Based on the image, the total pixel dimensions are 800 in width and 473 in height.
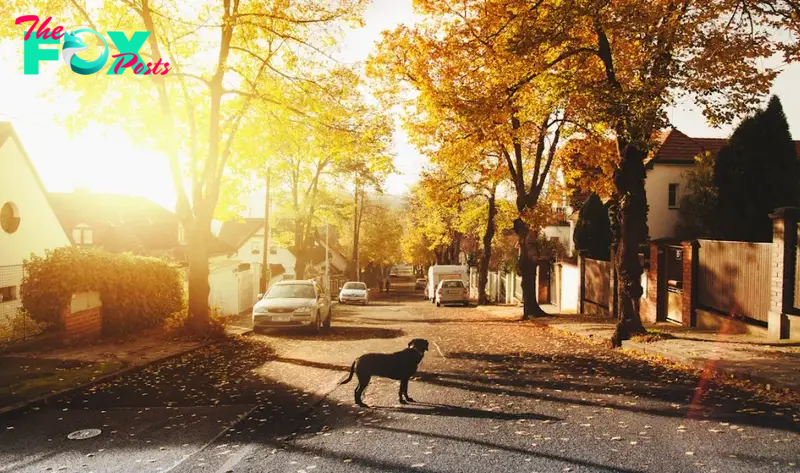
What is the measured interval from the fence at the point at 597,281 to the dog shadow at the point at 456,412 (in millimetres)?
17541

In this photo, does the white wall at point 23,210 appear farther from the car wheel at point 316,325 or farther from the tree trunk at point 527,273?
the tree trunk at point 527,273

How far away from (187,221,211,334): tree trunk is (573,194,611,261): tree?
72.6 ft

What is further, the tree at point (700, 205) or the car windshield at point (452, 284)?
the car windshield at point (452, 284)

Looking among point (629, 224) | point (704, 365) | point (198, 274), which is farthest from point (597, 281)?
point (198, 274)

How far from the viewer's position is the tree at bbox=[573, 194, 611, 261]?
3391 cm

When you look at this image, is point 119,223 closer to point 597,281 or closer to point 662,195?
point 597,281

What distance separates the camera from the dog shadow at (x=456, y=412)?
7283 mm

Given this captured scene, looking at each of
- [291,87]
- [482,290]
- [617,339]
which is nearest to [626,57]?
[617,339]

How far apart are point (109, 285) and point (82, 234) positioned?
30485mm

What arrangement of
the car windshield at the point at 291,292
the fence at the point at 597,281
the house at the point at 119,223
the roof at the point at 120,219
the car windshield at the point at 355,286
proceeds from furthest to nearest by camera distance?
the car windshield at the point at 355,286 → the roof at the point at 120,219 → the house at the point at 119,223 → the fence at the point at 597,281 → the car windshield at the point at 291,292

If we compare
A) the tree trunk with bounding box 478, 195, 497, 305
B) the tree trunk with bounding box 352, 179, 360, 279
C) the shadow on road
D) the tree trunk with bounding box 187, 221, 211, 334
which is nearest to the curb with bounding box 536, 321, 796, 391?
the shadow on road

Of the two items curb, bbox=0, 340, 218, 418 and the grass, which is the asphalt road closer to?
curb, bbox=0, 340, 218, 418

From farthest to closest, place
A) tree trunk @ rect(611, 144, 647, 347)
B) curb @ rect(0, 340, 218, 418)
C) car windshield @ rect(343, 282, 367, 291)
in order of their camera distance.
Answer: car windshield @ rect(343, 282, 367, 291) → tree trunk @ rect(611, 144, 647, 347) → curb @ rect(0, 340, 218, 418)

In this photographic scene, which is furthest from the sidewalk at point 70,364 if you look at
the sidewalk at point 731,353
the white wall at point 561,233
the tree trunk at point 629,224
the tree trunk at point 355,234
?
the white wall at point 561,233
